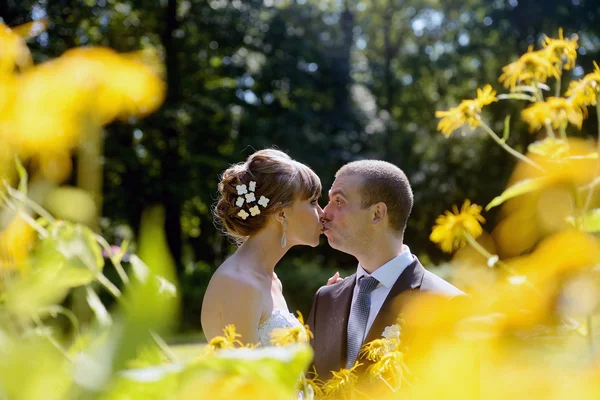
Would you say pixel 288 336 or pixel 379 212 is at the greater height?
pixel 288 336

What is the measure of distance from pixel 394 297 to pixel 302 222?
69 centimetres

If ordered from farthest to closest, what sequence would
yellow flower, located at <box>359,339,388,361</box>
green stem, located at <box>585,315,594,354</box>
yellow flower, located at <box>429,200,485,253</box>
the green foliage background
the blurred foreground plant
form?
the green foliage background → yellow flower, located at <box>359,339,388,361</box> → yellow flower, located at <box>429,200,485,253</box> → green stem, located at <box>585,315,594,354</box> → the blurred foreground plant

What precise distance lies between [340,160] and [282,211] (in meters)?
18.9

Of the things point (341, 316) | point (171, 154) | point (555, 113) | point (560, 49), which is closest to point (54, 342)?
point (555, 113)

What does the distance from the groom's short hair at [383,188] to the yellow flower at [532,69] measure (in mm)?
2688

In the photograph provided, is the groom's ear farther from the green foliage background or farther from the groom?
the green foliage background

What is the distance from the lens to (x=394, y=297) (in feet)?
11.5

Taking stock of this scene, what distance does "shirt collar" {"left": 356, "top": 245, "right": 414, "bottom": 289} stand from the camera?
12.1 feet

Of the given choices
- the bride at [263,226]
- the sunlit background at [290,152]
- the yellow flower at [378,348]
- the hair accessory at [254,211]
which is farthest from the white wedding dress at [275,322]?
the yellow flower at [378,348]

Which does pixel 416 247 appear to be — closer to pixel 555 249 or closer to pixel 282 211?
pixel 282 211

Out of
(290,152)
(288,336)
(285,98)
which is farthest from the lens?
(285,98)

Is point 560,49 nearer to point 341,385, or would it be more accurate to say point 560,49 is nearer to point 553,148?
point 553,148

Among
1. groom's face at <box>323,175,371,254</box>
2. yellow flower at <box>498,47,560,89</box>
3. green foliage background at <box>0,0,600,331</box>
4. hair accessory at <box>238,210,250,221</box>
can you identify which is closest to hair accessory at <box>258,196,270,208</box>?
hair accessory at <box>238,210,250,221</box>

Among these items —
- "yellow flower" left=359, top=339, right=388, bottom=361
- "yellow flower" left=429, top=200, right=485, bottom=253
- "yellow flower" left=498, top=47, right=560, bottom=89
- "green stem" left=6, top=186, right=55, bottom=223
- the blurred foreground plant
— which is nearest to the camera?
the blurred foreground plant
